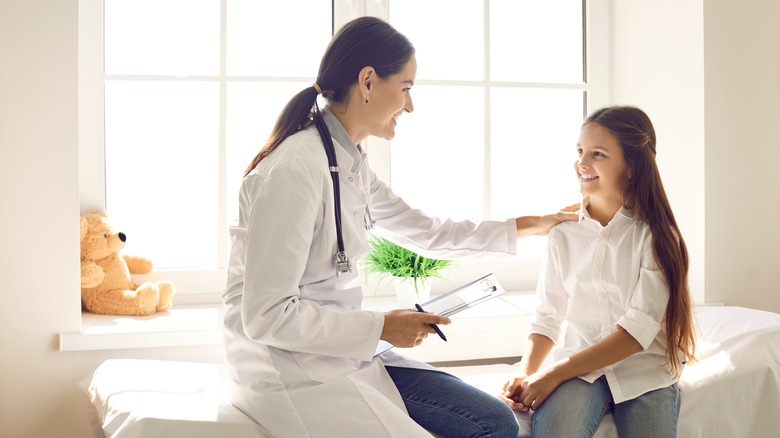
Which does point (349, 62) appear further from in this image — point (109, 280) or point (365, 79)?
point (109, 280)

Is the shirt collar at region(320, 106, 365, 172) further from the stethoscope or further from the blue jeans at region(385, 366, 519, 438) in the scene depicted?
the blue jeans at region(385, 366, 519, 438)

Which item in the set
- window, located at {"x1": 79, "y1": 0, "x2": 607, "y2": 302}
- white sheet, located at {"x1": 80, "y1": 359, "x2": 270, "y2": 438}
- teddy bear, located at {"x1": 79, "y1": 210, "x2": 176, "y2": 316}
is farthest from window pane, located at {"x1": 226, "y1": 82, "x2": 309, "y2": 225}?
white sheet, located at {"x1": 80, "y1": 359, "x2": 270, "y2": 438}

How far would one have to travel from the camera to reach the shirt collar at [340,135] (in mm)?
1585

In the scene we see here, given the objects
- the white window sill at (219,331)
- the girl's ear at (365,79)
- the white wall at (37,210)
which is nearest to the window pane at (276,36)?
the white wall at (37,210)

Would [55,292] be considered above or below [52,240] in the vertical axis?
below

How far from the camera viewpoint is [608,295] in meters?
1.65

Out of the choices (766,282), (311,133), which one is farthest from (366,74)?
(766,282)

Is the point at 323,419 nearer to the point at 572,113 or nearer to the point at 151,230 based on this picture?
the point at 151,230

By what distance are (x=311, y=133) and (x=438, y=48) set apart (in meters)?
1.24

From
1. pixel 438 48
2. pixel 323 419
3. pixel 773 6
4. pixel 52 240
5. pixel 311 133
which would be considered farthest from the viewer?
pixel 438 48

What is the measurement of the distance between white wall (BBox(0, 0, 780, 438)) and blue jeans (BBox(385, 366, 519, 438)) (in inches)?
28.7

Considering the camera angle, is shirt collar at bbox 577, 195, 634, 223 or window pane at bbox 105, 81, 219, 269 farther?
window pane at bbox 105, 81, 219, 269

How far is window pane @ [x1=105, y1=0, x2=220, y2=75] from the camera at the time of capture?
2.36 meters

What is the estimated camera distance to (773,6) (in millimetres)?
2387
